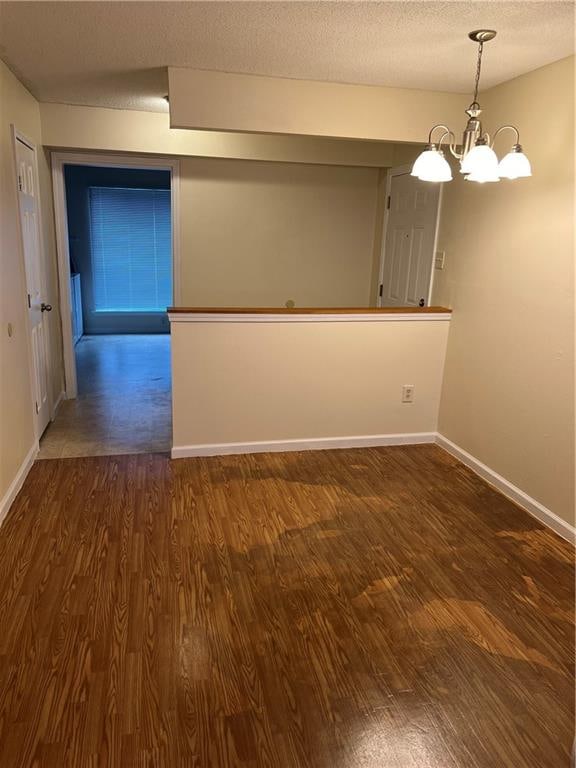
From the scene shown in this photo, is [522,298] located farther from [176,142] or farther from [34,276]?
[34,276]

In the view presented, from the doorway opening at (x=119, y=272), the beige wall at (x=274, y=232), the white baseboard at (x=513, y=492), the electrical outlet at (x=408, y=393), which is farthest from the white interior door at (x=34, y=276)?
the white baseboard at (x=513, y=492)

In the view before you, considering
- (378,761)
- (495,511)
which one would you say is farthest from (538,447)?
(378,761)

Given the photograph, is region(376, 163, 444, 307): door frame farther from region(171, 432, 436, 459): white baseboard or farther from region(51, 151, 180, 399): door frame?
region(51, 151, 180, 399): door frame

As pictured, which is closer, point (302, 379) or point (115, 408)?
point (302, 379)

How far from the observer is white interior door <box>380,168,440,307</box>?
4.12 m

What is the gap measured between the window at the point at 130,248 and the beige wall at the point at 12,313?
161 inches

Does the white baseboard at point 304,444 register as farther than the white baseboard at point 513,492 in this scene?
Yes

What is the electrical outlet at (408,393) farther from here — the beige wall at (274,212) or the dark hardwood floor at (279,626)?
the beige wall at (274,212)

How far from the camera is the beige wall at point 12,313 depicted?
296 cm

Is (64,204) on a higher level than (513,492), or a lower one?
higher

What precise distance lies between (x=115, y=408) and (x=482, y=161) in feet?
11.5

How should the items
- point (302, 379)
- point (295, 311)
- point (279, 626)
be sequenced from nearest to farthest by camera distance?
point (279, 626), point (295, 311), point (302, 379)

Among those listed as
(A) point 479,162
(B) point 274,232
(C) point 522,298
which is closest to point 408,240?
(B) point 274,232

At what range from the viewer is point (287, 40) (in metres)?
2.59
